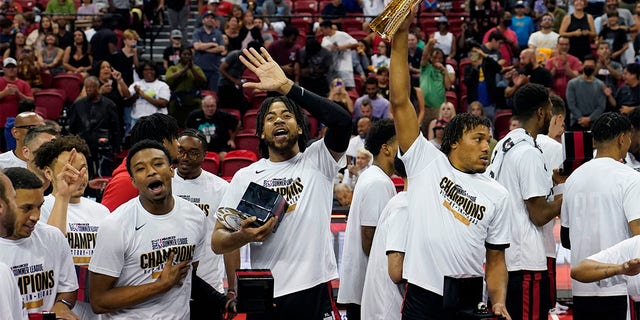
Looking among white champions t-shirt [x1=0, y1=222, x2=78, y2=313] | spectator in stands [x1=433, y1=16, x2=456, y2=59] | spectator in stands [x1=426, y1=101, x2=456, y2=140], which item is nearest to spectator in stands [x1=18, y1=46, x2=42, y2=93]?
spectator in stands [x1=426, y1=101, x2=456, y2=140]

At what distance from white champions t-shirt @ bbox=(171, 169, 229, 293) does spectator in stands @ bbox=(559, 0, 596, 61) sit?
11272mm

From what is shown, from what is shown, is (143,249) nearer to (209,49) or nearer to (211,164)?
(211,164)

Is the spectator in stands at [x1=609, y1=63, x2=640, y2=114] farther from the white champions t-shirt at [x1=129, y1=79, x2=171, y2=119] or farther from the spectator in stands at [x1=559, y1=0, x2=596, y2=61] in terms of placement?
the white champions t-shirt at [x1=129, y1=79, x2=171, y2=119]

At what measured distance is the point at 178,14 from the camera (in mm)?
18672

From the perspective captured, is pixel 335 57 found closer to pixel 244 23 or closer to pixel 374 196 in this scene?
pixel 244 23

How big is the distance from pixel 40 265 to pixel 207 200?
6.07 ft

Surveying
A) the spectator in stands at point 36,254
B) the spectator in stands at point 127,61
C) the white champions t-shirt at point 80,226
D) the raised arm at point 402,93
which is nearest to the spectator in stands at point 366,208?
the raised arm at point 402,93

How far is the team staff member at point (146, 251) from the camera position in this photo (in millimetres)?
5160

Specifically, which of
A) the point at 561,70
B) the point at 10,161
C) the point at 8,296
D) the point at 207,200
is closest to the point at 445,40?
the point at 561,70

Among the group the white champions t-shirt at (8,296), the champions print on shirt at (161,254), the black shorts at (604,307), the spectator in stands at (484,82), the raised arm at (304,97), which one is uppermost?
the spectator in stands at (484,82)

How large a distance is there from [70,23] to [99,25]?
0.86m

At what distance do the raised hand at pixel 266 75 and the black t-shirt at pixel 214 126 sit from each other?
28.2 ft

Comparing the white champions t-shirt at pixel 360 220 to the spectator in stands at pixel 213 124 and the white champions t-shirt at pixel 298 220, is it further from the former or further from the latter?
the spectator in stands at pixel 213 124

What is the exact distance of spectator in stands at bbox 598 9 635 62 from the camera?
16734mm
